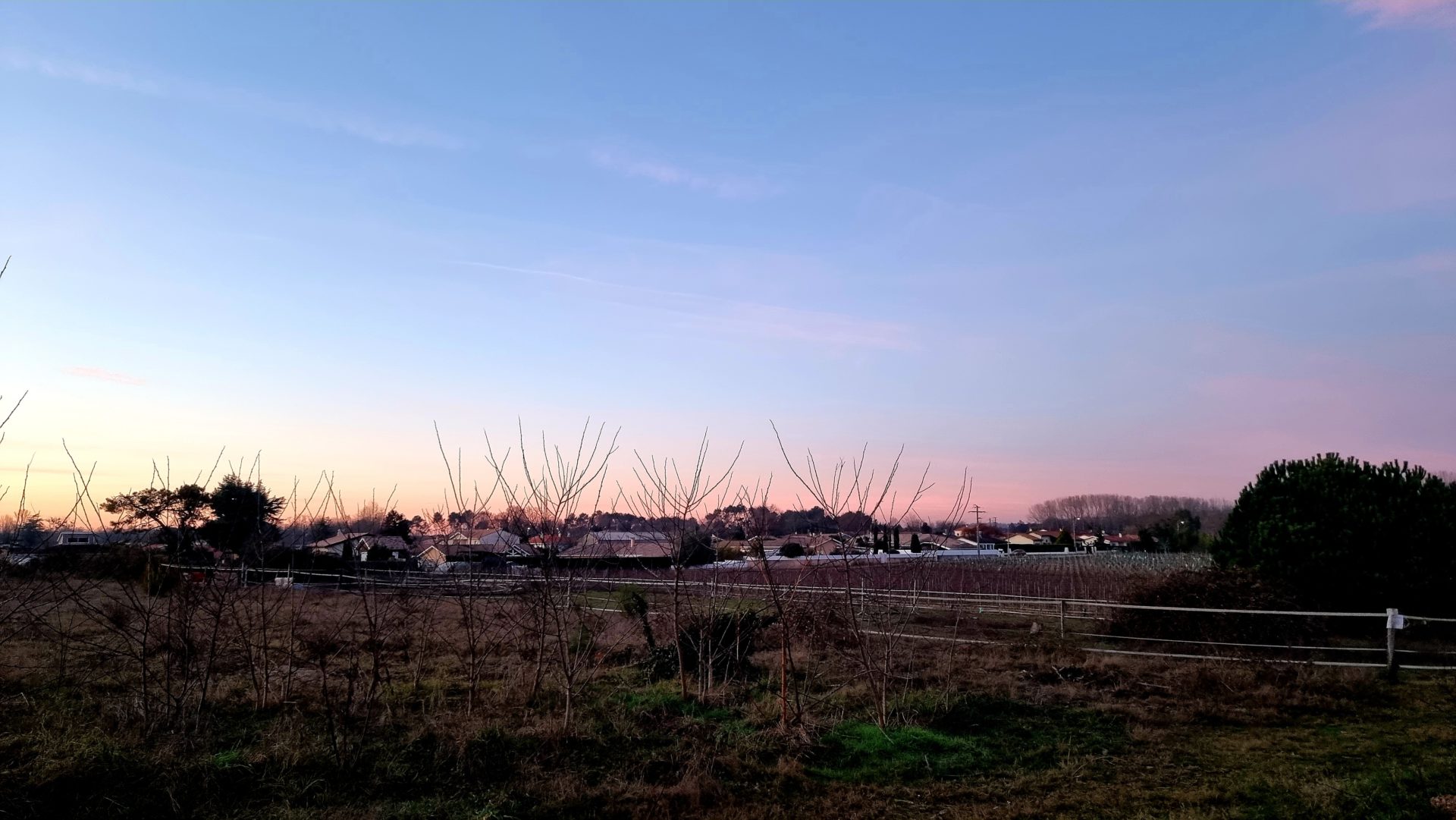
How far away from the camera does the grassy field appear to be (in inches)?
240

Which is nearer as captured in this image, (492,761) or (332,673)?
(492,761)

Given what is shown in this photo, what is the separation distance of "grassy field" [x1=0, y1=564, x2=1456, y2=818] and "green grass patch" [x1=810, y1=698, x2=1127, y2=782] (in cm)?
3

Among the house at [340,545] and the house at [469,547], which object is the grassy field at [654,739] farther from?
the house at [340,545]

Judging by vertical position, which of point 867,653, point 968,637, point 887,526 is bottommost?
point 968,637

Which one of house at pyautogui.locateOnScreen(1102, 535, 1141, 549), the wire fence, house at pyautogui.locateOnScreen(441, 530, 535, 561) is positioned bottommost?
house at pyautogui.locateOnScreen(1102, 535, 1141, 549)

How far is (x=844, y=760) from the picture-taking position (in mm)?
7375

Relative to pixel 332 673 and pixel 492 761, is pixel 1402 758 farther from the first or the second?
pixel 332 673

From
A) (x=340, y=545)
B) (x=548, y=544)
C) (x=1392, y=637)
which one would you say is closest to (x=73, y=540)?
(x=548, y=544)

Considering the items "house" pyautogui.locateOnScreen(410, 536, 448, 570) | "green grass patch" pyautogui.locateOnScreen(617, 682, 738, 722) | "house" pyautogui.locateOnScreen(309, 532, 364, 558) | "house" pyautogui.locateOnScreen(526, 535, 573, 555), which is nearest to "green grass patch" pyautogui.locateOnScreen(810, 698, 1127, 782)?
"green grass patch" pyautogui.locateOnScreen(617, 682, 738, 722)

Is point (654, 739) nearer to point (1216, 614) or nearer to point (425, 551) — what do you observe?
point (425, 551)

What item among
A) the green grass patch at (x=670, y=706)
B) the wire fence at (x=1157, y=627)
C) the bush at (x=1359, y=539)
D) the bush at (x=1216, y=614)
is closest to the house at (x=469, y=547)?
the wire fence at (x=1157, y=627)

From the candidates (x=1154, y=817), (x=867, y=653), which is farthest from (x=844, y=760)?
(x=1154, y=817)

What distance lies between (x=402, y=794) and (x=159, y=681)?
351cm

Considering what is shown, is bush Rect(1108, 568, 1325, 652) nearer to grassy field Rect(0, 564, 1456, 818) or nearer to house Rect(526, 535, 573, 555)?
grassy field Rect(0, 564, 1456, 818)
